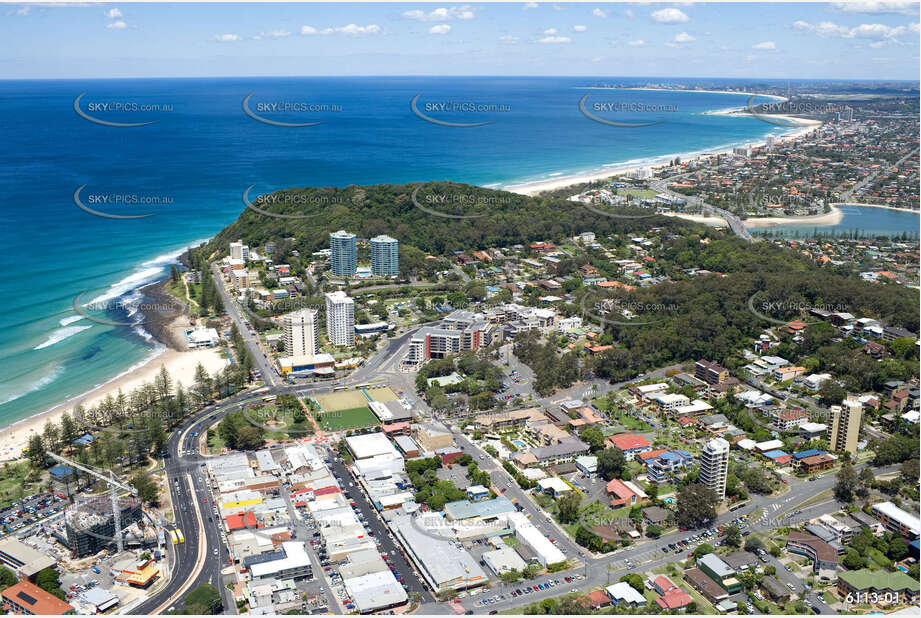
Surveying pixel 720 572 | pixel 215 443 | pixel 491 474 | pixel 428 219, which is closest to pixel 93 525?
pixel 215 443

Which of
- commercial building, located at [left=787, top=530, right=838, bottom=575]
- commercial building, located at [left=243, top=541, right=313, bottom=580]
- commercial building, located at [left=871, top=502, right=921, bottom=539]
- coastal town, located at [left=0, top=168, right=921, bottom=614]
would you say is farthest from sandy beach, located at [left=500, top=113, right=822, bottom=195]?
commercial building, located at [left=243, top=541, right=313, bottom=580]

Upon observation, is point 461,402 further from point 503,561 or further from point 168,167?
point 168,167

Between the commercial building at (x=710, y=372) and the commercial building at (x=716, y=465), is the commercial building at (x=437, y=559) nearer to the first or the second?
the commercial building at (x=716, y=465)

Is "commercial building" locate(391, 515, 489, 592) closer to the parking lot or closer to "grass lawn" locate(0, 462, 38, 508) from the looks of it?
the parking lot

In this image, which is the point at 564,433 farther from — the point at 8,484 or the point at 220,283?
the point at 220,283

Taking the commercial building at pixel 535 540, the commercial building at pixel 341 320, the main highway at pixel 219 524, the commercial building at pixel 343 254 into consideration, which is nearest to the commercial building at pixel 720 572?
the main highway at pixel 219 524

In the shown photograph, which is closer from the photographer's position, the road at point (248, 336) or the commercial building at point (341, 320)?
the road at point (248, 336)
